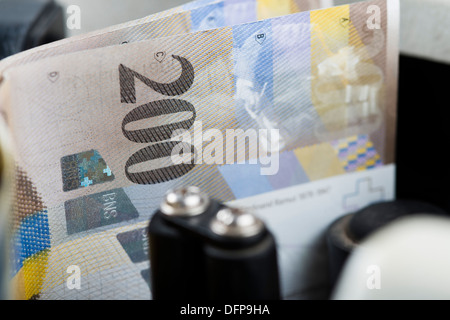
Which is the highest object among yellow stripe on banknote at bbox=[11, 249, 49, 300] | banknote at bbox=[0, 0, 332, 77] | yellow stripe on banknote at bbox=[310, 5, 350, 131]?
banknote at bbox=[0, 0, 332, 77]

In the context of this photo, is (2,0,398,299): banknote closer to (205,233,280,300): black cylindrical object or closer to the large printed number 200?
the large printed number 200

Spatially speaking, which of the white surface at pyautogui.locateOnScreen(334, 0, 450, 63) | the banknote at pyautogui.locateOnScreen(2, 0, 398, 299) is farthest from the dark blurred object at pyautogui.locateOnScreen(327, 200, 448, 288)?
the white surface at pyautogui.locateOnScreen(334, 0, 450, 63)

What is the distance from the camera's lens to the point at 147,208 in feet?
1.38

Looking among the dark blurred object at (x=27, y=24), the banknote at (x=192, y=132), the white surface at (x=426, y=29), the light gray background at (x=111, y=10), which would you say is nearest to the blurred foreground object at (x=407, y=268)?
the banknote at (x=192, y=132)

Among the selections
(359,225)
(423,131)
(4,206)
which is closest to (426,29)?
(423,131)

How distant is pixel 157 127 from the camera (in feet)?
1.35

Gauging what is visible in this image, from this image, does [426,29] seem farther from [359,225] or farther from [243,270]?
[243,270]

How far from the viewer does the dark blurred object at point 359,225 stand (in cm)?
46

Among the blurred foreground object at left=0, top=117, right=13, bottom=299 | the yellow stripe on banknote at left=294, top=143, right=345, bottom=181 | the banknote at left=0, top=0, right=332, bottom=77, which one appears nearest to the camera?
the blurred foreground object at left=0, top=117, right=13, bottom=299

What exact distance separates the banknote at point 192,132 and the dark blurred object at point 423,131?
64 millimetres

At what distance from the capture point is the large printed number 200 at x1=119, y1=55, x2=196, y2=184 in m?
0.40

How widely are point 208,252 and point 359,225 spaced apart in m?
0.24

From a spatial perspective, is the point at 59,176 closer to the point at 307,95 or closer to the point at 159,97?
the point at 159,97

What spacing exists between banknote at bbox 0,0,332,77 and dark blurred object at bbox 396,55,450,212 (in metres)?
0.12
